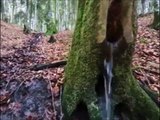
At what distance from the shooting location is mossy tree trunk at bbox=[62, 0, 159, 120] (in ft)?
16.7

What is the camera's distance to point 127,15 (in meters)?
5.06

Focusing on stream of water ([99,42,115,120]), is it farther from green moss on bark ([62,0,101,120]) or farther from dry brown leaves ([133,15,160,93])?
dry brown leaves ([133,15,160,93])

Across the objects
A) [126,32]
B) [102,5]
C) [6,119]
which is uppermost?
[102,5]

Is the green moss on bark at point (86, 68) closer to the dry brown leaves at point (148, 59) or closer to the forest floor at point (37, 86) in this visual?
the forest floor at point (37, 86)

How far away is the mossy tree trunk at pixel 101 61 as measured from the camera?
509 centimetres

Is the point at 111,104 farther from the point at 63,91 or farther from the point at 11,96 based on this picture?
the point at 11,96

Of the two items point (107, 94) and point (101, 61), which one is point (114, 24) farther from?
point (107, 94)

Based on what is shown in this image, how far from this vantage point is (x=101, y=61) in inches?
208

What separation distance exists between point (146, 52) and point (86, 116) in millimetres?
3934

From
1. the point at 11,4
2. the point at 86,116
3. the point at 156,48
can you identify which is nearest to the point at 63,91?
the point at 86,116

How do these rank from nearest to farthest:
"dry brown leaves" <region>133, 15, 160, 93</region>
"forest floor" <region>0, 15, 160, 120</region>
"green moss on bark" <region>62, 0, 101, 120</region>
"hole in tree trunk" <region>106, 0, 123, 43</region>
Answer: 1. "hole in tree trunk" <region>106, 0, 123, 43</region>
2. "green moss on bark" <region>62, 0, 101, 120</region>
3. "forest floor" <region>0, 15, 160, 120</region>
4. "dry brown leaves" <region>133, 15, 160, 93</region>

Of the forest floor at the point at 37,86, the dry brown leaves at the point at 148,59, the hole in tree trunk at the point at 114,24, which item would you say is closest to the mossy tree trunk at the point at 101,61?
the hole in tree trunk at the point at 114,24

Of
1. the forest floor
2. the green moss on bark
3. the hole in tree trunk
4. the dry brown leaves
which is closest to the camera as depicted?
the hole in tree trunk

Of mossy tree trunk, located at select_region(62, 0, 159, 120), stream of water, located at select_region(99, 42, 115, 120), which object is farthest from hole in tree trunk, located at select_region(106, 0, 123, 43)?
stream of water, located at select_region(99, 42, 115, 120)
